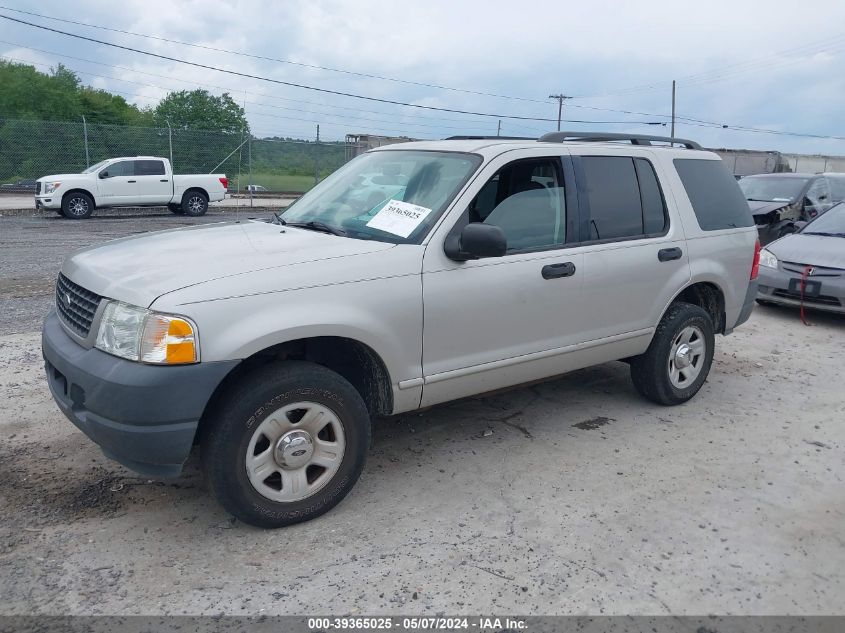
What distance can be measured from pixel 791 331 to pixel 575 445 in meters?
4.60

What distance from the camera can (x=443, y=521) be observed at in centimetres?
351

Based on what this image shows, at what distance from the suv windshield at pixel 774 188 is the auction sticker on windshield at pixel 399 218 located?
10.5m

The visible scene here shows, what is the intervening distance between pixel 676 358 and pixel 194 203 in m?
A: 18.1

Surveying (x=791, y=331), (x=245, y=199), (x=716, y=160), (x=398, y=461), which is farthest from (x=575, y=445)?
(x=245, y=199)

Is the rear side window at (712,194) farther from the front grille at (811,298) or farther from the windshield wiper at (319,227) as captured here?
the front grille at (811,298)

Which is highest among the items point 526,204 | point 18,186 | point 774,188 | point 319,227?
point 18,186

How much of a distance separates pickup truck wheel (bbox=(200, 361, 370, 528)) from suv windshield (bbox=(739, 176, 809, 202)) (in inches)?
447

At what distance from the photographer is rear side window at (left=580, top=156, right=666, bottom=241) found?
14.8 ft

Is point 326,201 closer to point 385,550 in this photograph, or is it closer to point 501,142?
point 501,142

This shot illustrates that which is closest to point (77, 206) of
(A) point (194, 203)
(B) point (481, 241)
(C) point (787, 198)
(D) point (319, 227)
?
(A) point (194, 203)

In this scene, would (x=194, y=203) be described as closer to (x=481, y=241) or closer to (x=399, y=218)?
(x=399, y=218)

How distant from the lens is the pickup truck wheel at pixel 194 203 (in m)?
20.5

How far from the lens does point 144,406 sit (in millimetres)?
2928

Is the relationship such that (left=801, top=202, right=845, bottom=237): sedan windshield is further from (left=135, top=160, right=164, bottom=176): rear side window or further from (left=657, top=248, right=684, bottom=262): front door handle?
(left=135, top=160, right=164, bottom=176): rear side window
